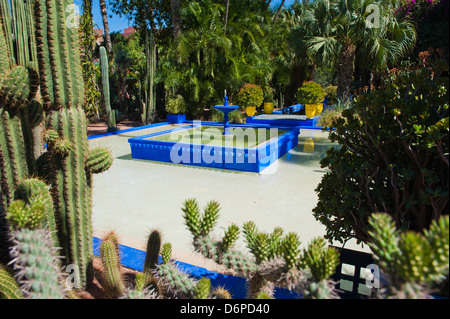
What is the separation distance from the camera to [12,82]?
90.6 inches

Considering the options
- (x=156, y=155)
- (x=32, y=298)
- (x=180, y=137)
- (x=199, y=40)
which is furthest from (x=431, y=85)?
(x=199, y=40)

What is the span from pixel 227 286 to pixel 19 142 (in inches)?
80.4

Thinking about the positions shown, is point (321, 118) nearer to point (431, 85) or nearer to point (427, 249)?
point (431, 85)

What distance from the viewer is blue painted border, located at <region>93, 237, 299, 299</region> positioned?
7.96 feet

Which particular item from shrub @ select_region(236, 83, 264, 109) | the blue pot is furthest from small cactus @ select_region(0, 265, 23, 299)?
the blue pot

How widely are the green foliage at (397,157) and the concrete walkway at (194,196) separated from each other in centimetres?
139

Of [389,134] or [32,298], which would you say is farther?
[389,134]

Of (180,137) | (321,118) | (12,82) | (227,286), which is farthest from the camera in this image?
(321,118)

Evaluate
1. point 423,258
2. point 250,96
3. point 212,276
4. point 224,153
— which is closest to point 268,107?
point 250,96

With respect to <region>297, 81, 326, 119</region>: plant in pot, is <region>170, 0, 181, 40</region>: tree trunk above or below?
above

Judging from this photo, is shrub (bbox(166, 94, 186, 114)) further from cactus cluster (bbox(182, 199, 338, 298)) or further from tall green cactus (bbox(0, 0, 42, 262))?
cactus cluster (bbox(182, 199, 338, 298))

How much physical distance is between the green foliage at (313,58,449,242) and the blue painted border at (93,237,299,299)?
0.62 m

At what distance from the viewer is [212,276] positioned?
9.45 feet

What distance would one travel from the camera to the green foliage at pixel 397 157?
189 cm
